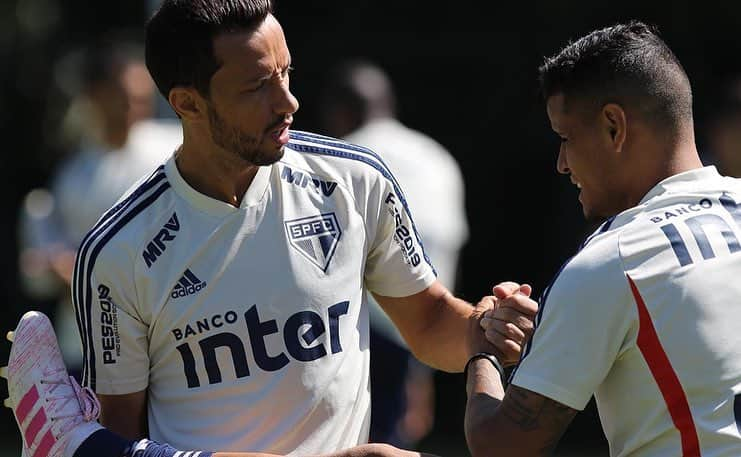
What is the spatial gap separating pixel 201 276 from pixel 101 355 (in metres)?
0.31

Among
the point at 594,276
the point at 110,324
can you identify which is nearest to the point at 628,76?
the point at 594,276

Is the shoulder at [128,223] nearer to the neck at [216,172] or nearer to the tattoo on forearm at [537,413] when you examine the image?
the neck at [216,172]

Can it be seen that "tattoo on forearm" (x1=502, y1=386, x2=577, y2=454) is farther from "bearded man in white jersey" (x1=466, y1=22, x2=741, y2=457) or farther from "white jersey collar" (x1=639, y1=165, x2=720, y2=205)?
"white jersey collar" (x1=639, y1=165, x2=720, y2=205)

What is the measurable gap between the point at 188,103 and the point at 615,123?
3.46 feet

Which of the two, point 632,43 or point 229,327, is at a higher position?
point 632,43

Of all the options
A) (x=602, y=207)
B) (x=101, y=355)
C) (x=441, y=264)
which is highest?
(x=602, y=207)

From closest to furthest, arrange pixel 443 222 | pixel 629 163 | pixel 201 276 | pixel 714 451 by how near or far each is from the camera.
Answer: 1. pixel 714 451
2. pixel 629 163
3. pixel 201 276
4. pixel 443 222

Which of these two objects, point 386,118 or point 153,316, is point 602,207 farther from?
point 386,118

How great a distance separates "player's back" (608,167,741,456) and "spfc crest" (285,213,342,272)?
2.56 ft

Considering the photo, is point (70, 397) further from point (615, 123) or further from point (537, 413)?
point (615, 123)

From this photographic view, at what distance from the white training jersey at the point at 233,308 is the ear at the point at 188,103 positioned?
159 mm

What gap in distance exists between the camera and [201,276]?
3.32 meters

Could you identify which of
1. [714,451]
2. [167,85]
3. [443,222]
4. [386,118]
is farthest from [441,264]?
[714,451]

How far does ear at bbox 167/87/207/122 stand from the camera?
3406mm
